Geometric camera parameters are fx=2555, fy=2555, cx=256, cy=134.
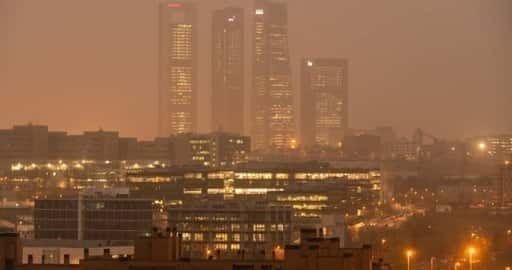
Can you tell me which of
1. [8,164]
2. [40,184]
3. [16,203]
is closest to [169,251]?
[16,203]

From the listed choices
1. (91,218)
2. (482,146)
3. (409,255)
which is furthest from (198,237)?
(482,146)

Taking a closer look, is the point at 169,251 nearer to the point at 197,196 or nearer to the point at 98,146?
the point at 197,196

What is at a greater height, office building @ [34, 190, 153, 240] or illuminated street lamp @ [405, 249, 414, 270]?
office building @ [34, 190, 153, 240]

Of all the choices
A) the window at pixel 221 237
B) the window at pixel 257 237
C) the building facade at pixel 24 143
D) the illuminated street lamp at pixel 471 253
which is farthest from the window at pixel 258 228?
the building facade at pixel 24 143

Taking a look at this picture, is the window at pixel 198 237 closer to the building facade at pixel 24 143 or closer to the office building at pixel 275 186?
the office building at pixel 275 186

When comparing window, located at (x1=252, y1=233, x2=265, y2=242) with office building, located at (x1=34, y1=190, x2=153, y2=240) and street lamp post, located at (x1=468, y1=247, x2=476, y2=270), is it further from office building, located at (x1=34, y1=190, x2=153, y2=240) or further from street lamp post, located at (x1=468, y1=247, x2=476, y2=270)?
street lamp post, located at (x1=468, y1=247, x2=476, y2=270)

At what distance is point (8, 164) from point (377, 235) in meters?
55.8

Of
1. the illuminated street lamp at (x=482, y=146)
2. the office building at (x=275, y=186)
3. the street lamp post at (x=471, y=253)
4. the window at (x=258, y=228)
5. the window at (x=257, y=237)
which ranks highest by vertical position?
the illuminated street lamp at (x=482, y=146)

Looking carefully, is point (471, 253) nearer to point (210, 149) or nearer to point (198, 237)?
point (198, 237)

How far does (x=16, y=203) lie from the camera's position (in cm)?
9069

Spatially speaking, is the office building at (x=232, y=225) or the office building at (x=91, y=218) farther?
the office building at (x=91, y=218)

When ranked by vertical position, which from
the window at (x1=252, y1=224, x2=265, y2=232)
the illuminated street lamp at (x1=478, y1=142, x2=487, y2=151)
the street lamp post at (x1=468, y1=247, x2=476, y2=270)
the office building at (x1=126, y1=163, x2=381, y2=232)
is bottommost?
the street lamp post at (x1=468, y1=247, x2=476, y2=270)

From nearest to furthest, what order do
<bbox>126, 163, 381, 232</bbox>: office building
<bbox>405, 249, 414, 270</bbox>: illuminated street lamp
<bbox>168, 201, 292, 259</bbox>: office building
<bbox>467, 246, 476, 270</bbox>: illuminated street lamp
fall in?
<bbox>405, 249, 414, 270</bbox>: illuminated street lamp, <bbox>467, 246, 476, 270</bbox>: illuminated street lamp, <bbox>168, 201, 292, 259</bbox>: office building, <bbox>126, 163, 381, 232</bbox>: office building

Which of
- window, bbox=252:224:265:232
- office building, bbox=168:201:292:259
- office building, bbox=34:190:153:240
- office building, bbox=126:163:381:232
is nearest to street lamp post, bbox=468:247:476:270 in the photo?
office building, bbox=168:201:292:259
